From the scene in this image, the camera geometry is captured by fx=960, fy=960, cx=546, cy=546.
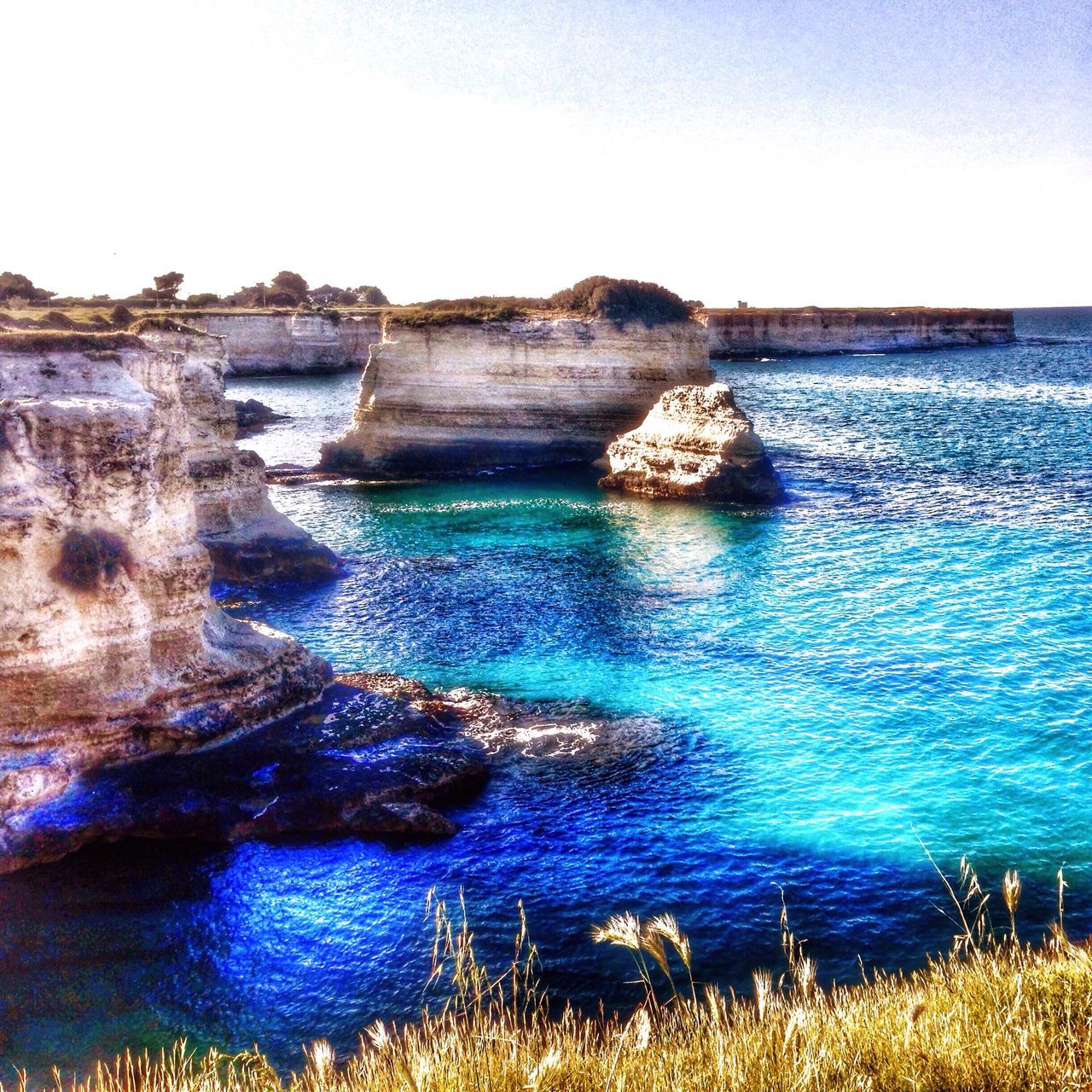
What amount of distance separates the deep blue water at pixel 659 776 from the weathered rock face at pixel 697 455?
2606 millimetres

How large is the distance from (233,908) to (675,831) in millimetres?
6006

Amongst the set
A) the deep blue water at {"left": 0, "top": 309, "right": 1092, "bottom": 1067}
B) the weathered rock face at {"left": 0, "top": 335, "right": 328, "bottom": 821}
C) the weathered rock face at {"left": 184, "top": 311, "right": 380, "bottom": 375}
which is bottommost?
the deep blue water at {"left": 0, "top": 309, "right": 1092, "bottom": 1067}

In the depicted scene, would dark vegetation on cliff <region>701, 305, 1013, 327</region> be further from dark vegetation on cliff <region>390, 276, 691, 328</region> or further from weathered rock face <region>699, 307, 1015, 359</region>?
dark vegetation on cliff <region>390, 276, 691, 328</region>

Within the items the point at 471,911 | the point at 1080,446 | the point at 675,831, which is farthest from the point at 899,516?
the point at 471,911

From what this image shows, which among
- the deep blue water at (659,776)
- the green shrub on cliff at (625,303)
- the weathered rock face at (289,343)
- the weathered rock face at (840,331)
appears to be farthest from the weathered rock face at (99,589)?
the weathered rock face at (840,331)

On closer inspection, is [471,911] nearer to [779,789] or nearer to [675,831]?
[675,831]

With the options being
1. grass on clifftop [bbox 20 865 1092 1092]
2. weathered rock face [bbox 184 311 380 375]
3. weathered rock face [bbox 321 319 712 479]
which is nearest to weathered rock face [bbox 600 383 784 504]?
weathered rock face [bbox 321 319 712 479]

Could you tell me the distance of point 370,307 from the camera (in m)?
108

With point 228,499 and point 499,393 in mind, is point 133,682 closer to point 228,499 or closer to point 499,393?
point 228,499

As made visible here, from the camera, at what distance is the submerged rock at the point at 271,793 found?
1314cm

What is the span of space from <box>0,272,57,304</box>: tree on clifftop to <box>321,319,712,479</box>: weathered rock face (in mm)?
23690

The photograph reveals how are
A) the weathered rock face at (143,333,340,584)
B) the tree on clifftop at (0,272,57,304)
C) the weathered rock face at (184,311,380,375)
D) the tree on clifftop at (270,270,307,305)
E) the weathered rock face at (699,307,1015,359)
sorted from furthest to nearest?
the tree on clifftop at (270,270,307,305) → the weathered rock face at (699,307,1015,359) → the weathered rock face at (184,311,380,375) → the tree on clifftop at (0,272,57,304) → the weathered rock face at (143,333,340,584)

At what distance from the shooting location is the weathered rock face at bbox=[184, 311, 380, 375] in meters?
89.8

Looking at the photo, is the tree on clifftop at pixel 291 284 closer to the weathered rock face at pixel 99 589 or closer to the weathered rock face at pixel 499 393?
the weathered rock face at pixel 499 393
